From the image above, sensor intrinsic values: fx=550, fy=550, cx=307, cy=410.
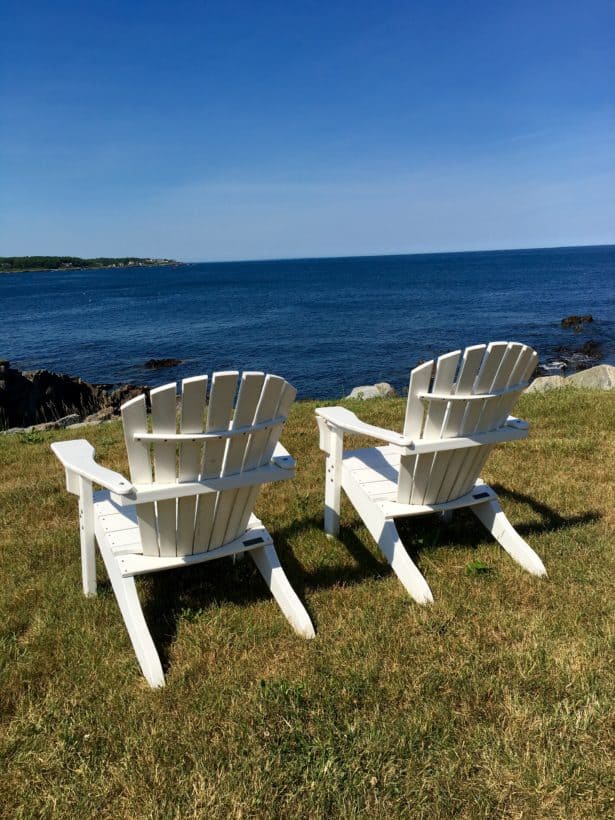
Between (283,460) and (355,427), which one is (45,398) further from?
(283,460)

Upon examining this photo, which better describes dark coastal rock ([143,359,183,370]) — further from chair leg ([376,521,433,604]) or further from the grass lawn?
chair leg ([376,521,433,604])

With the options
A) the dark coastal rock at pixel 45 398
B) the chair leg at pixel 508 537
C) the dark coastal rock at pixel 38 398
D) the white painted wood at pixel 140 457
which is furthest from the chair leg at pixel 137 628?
the dark coastal rock at pixel 38 398

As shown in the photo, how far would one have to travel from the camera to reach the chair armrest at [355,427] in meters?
3.14

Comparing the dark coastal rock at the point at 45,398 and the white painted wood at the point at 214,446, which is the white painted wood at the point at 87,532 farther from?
the dark coastal rock at the point at 45,398

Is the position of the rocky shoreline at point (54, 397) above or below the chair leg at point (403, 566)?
below

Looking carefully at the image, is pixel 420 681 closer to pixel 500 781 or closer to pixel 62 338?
pixel 500 781

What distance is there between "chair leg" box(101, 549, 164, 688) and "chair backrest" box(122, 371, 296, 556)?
0.19m

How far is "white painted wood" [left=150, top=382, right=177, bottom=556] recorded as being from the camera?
8.38 ft

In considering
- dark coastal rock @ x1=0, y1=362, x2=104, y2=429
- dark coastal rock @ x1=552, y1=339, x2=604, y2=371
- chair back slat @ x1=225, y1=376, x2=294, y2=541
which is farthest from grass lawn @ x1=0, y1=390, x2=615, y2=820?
dark coastal rock @ x1=552, y1=339, x2=604, y2=371

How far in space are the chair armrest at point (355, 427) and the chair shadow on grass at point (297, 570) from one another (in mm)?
910

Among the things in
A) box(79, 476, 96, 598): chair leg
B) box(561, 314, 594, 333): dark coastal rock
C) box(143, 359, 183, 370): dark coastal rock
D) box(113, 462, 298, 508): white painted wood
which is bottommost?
box(143, 359, 183, 370): dark coastal rock

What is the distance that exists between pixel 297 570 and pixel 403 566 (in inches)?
29.2

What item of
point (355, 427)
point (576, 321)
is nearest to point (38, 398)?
point (355, 427)

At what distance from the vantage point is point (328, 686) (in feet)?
8.46
